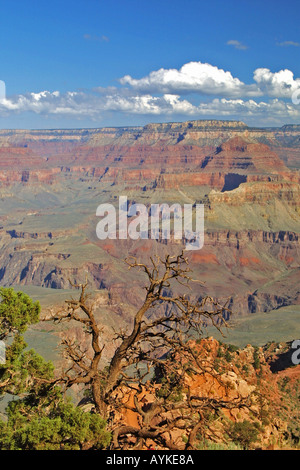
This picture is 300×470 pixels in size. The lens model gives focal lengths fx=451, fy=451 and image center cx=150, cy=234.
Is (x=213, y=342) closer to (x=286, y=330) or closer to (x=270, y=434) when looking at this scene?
(x=270, y=434)

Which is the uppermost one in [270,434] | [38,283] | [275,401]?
[270,434]

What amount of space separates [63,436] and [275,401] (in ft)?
59.9

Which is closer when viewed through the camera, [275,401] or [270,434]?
[270,434]

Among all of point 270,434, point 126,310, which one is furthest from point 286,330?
point 270,434

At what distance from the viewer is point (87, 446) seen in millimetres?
13352

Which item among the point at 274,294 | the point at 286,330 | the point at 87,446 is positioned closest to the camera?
the point at 87,446

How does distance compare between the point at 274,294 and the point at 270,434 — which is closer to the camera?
the point at 270,434

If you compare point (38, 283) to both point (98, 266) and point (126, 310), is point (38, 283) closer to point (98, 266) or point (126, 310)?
point (98, 266)

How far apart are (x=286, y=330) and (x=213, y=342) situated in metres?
65.3
